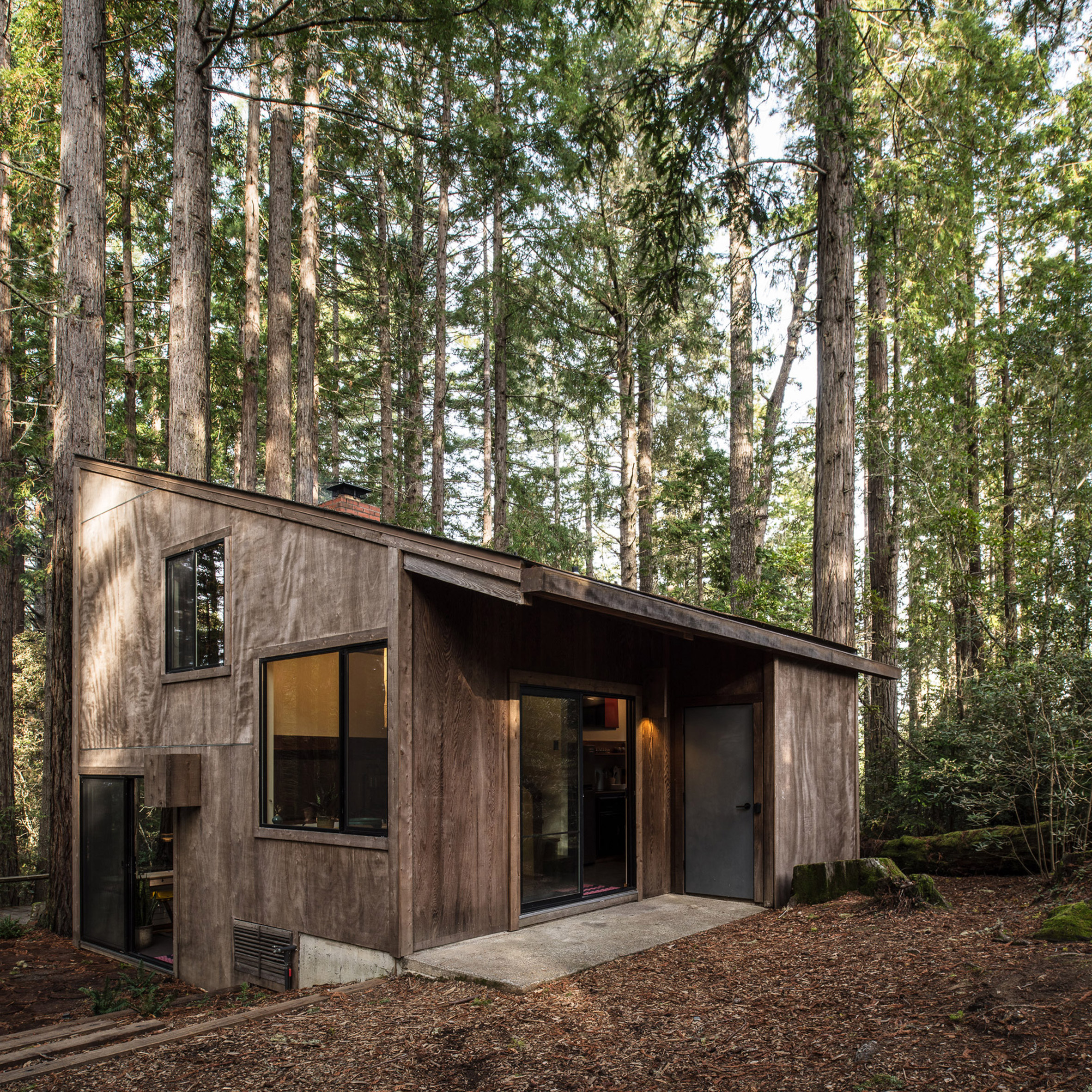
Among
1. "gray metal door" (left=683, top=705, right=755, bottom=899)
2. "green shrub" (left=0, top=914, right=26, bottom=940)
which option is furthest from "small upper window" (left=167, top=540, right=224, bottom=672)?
"gray metal door" (left=683, top=705, right=755, bottom=899)

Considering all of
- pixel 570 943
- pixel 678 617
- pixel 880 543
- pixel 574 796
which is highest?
pixel 880 543

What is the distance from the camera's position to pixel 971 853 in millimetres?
8742

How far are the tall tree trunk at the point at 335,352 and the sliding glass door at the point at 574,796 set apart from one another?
11389 millimetres

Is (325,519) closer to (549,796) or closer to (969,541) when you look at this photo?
(549,796)

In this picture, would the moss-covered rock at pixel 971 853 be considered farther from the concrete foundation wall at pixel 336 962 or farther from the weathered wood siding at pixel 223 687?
the weathered wood siding at pixel 223 687

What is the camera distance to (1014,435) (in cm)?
1298

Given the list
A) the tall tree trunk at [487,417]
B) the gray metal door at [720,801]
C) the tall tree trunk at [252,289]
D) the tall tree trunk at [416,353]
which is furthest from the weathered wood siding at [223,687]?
the tall tree trunk at [487,417]

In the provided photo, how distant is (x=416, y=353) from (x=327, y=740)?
39.5 ft

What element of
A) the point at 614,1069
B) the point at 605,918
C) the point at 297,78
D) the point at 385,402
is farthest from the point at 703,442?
the point at 614,1069

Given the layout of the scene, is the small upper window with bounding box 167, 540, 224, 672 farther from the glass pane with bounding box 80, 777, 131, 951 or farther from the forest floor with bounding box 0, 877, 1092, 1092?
the forest floor with bounding box 0, 877, 1092, 1092

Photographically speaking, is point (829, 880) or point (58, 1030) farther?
point (829, 880)

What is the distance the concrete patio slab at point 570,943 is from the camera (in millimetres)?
5289

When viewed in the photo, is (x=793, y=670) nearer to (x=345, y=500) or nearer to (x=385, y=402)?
(x=345, y=500)

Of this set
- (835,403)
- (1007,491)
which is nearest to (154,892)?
(835,403)
